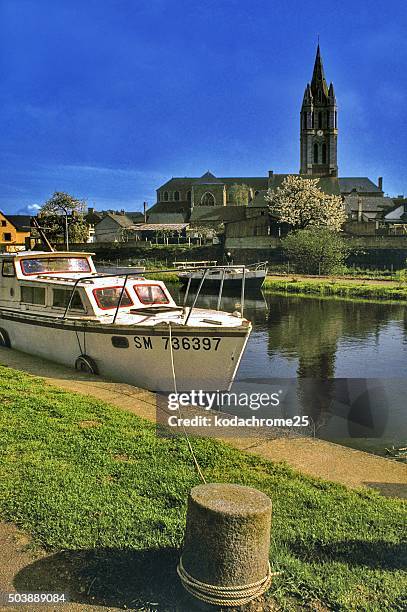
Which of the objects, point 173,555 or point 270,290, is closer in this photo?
point 173,555

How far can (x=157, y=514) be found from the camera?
243 inches

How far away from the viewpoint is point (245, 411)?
14734 millimetres

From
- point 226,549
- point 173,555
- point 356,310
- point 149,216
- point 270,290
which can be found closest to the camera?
point 226,549

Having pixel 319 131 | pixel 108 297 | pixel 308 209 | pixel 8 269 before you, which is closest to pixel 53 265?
pixel 8 269

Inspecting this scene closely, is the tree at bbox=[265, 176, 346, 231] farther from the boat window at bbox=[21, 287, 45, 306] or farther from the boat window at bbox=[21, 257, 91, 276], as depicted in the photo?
the boat window at bbox=[21, 287, 45, 306]

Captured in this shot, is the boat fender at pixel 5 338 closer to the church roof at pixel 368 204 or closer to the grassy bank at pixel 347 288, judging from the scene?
the grassy bank at pixel 347 288

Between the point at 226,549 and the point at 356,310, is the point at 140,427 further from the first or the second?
Answer: the point at 356,310

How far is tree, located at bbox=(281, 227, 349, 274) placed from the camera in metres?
65.1

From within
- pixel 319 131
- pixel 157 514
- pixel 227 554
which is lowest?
pixel 157 514

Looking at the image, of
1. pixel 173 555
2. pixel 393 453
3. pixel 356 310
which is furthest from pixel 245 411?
pixel 356 310

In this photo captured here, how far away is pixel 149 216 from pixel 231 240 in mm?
42947

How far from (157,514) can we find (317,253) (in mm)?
61453

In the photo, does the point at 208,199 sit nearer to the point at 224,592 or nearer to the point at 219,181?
the point at 219,181

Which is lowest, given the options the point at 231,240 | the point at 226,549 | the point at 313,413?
the point at 313,413
